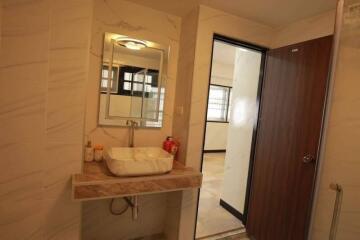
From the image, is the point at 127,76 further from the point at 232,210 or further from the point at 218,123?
the point at 218,123

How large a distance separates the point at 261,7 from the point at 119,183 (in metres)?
1.83

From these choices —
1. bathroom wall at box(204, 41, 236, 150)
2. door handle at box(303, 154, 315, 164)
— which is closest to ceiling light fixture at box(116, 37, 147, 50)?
door handle at box(303, 154, 315, 164)

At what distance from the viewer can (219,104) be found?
600cm

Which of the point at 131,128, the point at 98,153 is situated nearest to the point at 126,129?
the point at 131,128

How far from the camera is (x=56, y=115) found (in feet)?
4.46

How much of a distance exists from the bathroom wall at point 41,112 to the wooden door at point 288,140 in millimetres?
1704

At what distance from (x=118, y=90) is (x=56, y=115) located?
65 cm

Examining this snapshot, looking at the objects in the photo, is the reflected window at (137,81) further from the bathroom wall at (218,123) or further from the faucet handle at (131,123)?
the bathroom wall at (218,123)

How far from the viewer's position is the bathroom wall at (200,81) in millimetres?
1826

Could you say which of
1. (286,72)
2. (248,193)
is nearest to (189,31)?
(286,72)

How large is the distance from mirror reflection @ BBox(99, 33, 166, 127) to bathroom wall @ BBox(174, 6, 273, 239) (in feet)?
1.04

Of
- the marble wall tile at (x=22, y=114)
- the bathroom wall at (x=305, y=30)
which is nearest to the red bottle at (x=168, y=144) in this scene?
the marble wall tile at (x=22, y=114)

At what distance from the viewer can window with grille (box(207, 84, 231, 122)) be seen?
588 centimetres

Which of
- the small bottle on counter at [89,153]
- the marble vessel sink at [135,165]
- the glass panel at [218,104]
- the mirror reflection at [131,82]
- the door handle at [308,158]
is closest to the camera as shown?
the marble vessel sink at [135,165]
